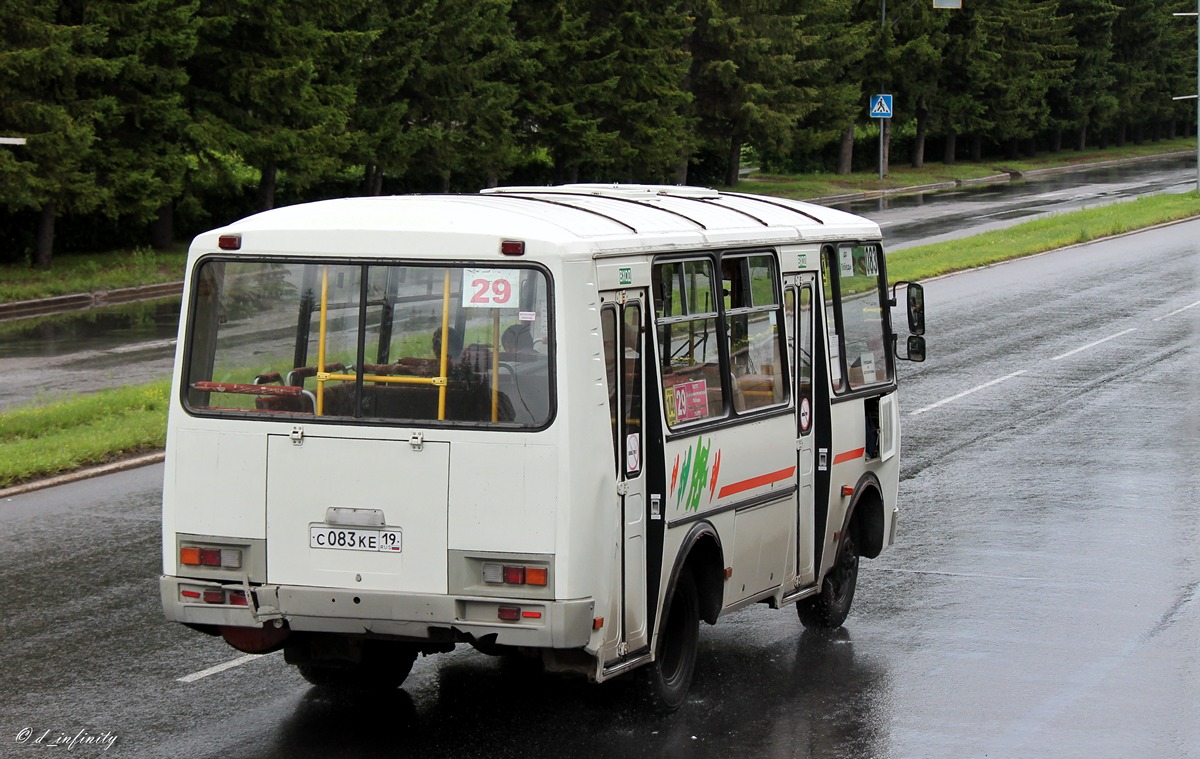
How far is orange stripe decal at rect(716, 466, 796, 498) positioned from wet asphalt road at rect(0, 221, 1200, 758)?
1.09 metres

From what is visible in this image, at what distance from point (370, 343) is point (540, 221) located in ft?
3.12

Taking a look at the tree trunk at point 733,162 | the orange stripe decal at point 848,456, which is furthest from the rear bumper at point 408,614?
the tree trunk at point 733,162

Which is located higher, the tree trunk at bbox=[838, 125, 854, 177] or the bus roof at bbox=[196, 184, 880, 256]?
the tree trunk at bbox=[838, 125, 854, 177]

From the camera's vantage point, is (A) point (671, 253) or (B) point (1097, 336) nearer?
(A) point (671, 253)

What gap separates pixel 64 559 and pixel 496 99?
107 feet

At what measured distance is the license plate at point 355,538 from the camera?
726 centimetres

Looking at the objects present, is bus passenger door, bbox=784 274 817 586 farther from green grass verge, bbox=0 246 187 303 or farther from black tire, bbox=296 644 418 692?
green grass verge, bbox=0 246 187 303

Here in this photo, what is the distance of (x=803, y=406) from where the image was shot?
367 inches

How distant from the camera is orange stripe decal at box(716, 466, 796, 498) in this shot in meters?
8.47

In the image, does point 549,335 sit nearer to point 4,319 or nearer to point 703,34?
point 4,319

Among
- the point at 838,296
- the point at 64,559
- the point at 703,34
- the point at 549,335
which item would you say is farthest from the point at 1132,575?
the point at 703,34

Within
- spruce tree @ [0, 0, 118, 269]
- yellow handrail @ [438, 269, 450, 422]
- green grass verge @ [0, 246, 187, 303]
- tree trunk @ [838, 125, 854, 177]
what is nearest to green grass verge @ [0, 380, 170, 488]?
yellow handrail @ [438, 269, 450, 422]

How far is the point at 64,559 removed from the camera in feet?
37.6

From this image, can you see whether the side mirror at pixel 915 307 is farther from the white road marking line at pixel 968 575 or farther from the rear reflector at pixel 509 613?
the rear reflector at pixel 509 613
